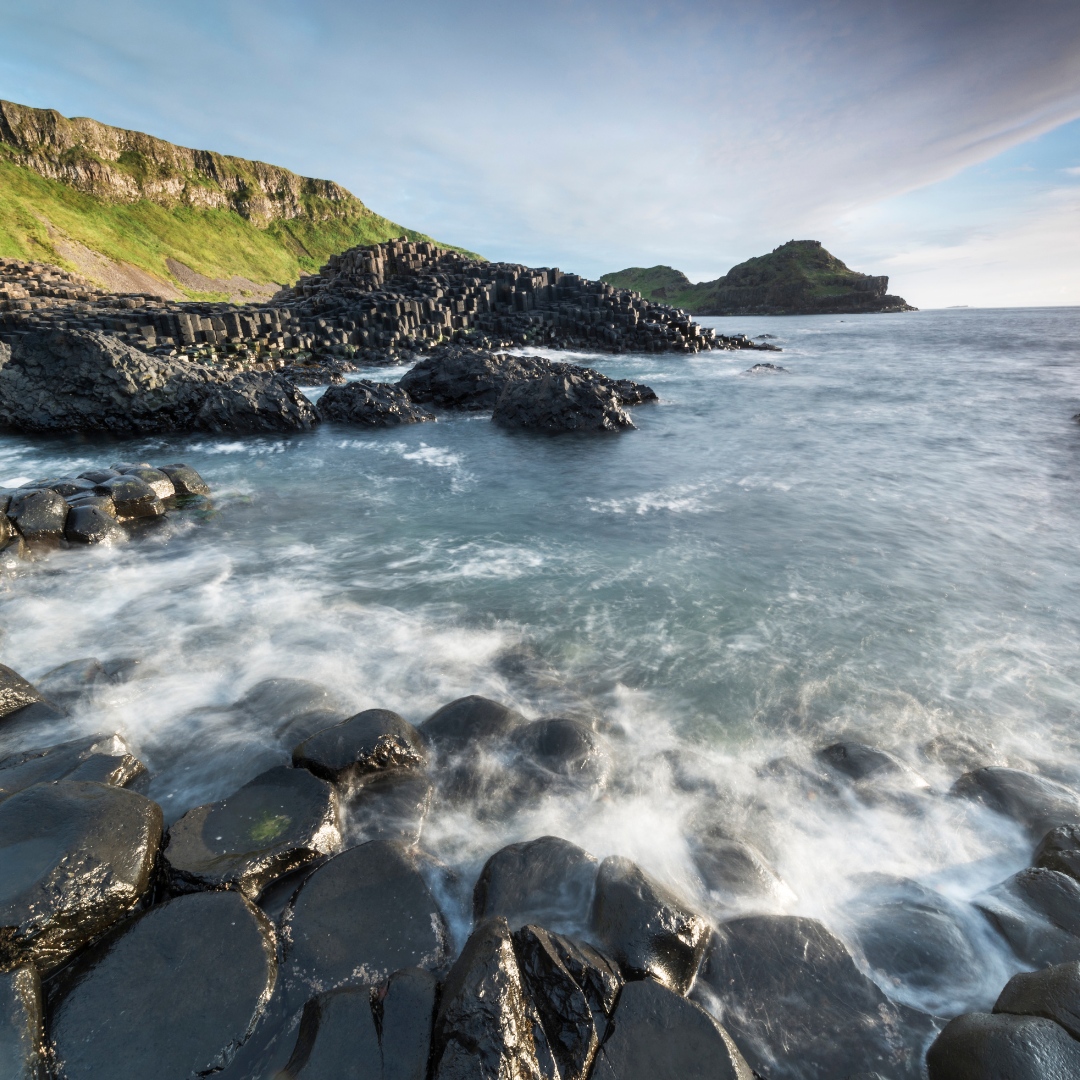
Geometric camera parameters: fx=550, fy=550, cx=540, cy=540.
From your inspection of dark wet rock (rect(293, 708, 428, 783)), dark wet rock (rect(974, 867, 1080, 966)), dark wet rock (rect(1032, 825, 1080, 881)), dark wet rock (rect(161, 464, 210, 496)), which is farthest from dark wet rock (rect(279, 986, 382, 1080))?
dark wet rock (rect(161, 464, 210, 496))

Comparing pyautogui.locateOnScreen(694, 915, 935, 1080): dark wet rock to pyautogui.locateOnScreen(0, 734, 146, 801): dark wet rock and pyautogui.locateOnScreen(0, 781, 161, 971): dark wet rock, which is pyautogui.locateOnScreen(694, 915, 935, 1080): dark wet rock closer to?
pyautogui.locateOnScreen(0, 781, 161, 971): dark wet rock

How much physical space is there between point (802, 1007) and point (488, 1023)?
1.70m

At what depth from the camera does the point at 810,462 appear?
13.6 m

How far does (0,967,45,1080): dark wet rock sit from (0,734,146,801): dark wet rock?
4.16ft

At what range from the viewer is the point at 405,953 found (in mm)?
2879

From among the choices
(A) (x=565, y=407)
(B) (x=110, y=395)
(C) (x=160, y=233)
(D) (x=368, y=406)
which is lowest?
(D) (x=368, y=406)

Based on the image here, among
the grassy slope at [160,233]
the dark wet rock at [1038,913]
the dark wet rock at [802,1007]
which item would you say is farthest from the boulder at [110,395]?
the grassy slope at [160,233]

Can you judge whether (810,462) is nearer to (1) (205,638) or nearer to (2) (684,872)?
(2) (684,872)

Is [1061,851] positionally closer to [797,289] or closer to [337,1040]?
[337,1040]

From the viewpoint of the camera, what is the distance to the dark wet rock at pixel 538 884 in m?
3.17

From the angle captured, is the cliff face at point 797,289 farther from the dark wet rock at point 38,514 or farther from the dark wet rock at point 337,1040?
the dark wet rock at point 337,1040

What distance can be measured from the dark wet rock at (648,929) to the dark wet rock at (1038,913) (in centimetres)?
182

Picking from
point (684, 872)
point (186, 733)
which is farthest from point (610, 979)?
point (186, 733)

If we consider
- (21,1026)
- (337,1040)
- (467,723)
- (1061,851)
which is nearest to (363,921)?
(337,1040)
